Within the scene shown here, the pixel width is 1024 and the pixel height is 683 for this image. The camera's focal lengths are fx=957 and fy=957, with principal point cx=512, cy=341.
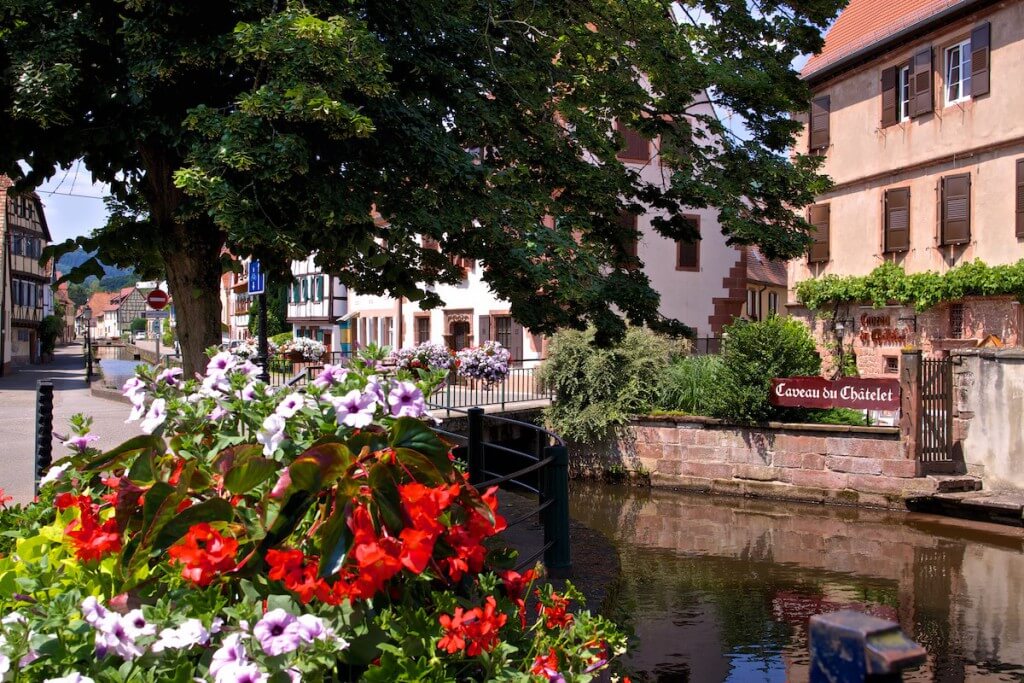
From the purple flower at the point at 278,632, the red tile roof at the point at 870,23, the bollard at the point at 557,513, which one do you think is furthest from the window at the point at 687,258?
A: the purple flower at the point at 278,632

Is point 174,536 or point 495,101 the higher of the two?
point 495,101

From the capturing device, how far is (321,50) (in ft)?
18.3

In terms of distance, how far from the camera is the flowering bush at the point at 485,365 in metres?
20.3

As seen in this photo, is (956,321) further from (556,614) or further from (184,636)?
(184,636)

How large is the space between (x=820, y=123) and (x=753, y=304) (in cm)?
1582

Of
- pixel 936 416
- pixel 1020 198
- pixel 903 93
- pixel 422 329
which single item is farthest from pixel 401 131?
pixel 422 329

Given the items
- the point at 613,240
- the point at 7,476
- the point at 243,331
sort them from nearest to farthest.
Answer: the point at 613,240
the point at 7,476
the point at 243,331

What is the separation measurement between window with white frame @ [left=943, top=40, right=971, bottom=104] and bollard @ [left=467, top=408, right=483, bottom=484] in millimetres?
17300

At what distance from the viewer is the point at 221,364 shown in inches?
120

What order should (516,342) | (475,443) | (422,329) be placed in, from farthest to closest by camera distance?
(422,329), (516,342), (475,443)

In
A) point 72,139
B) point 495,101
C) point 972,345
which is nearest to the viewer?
point 72,139

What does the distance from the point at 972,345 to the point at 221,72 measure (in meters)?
17.1

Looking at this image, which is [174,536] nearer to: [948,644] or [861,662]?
[861,662]

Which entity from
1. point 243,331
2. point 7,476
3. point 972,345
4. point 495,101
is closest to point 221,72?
point 495,101
